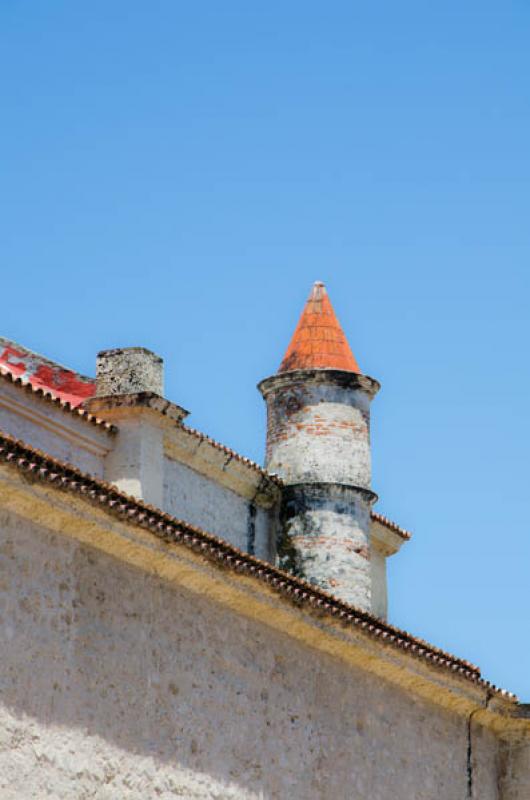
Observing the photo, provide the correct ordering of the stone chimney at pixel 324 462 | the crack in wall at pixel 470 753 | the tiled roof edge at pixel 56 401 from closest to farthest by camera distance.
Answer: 1. the tiled roof edge at pixel 56 401
2. the crack in wall at pixel 470 753
3. the stone chimney at pixel 324 462

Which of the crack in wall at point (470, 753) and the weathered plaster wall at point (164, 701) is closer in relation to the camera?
the weathered plaster wall at point (164, 701)

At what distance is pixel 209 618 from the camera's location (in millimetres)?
17453

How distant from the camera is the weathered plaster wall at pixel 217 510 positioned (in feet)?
79.8

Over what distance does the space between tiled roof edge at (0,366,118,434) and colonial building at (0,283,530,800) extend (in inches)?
1.6

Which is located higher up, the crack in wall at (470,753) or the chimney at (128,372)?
the chimney at (128,372)

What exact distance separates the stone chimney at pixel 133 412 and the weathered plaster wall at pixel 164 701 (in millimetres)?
4759

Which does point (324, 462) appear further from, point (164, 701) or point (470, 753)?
point (164, 701)

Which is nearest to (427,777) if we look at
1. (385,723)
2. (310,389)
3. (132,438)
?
(385,723)

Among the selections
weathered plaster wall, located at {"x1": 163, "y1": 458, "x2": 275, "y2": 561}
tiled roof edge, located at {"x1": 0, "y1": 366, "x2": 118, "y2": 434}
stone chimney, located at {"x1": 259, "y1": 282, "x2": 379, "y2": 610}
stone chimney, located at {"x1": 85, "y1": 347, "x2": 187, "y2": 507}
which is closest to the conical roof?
stone chimney, located at {"x1": 259, "y1": 282, "x2": 379, "y2": 610}

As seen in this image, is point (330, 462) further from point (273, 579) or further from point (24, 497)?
point (24, 497)

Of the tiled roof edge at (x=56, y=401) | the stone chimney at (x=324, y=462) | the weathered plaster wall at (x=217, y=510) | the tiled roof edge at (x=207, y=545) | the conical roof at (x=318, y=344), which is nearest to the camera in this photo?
the tiled roof edge at (x=207, y=545)

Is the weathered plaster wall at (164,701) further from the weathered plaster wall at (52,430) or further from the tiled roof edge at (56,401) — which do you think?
the tiled roof edge at (56,401)

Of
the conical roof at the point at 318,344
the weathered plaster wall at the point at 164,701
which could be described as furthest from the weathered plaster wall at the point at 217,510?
the weathered plaster wall at the point at 164,701

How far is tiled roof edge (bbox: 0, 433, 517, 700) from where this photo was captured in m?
14.8
